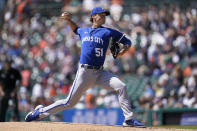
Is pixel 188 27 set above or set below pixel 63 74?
above

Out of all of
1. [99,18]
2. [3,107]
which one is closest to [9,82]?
[3,107]

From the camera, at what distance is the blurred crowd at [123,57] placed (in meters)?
15.5

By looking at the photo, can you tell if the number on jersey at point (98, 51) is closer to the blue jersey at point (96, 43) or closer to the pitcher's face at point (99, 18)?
the blue jersey at point (96, 43)

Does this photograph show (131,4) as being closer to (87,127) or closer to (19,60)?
(19,60)

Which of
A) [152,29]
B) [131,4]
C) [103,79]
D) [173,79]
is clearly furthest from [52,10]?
[103,79]

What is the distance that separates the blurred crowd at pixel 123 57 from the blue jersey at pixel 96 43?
5.50m

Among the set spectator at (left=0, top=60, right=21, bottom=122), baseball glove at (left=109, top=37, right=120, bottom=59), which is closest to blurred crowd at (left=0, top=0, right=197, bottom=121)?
spectator at (left=0, top=60, right=21, bottom=122)

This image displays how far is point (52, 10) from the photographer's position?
2236 centimetres

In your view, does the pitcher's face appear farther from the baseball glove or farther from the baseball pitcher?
the baseball glove

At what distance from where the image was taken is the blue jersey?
27.7ft

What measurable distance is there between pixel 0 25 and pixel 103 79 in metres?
15.9

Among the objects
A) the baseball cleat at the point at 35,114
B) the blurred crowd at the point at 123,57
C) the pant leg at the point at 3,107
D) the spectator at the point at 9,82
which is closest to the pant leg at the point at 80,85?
the baseball cleat at the point at 35,114

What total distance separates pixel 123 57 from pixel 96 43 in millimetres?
9101

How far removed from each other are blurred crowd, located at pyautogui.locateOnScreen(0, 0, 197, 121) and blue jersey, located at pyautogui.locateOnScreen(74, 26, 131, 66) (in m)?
5.50
